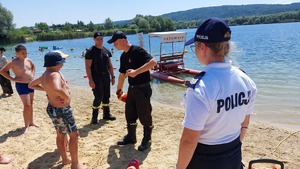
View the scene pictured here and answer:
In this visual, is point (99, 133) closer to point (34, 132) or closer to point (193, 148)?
point (34, 132)

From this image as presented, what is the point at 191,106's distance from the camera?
1.70 metres

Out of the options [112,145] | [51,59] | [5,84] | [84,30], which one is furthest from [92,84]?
[84,30]

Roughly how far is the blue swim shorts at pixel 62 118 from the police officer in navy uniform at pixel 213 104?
2.32m

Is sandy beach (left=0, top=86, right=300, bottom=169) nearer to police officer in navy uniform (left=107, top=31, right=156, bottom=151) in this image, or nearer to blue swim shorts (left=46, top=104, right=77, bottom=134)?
police officer in navy uniform (left=107, top=31, right=156, bottom=151)

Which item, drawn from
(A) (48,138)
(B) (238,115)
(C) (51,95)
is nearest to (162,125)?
(A) (48,138)

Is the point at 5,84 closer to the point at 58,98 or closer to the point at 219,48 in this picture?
the point at 58,98

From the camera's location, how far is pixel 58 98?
3.64m

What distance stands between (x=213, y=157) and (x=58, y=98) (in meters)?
2.48

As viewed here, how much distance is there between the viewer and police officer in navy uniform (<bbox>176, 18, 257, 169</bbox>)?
170 cm

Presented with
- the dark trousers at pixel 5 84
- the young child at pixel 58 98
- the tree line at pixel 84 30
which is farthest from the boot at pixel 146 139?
the tree line at pixel 84 30

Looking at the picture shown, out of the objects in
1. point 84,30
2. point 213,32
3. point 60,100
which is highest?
point 84,30

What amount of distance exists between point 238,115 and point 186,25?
14980 cm

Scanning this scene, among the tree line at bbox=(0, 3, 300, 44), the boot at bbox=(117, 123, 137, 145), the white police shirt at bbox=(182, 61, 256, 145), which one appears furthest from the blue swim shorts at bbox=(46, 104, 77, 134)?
the tree line at bbox=(0, 3, 300, 44)

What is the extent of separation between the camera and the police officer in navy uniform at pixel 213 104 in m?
1.70
